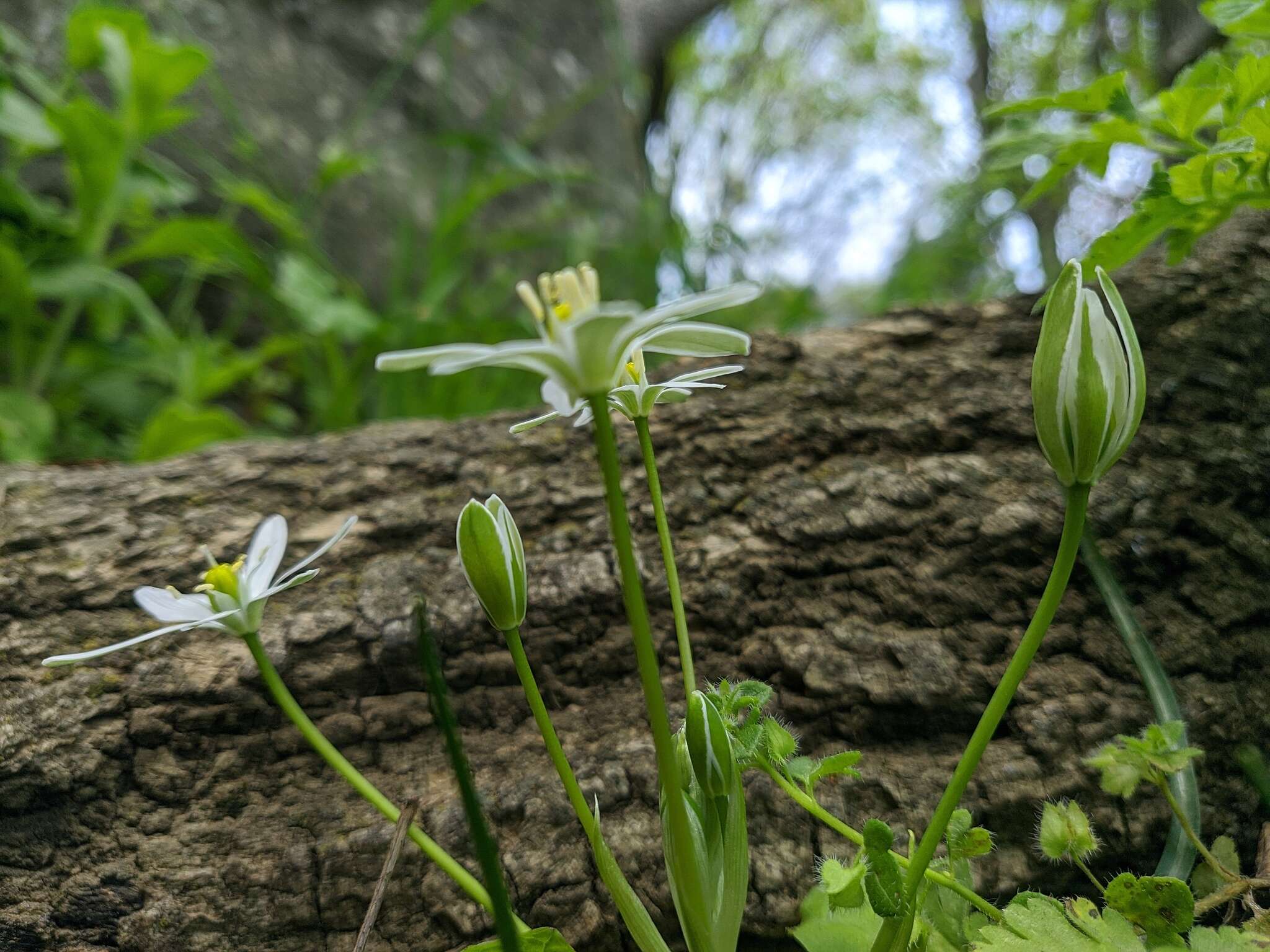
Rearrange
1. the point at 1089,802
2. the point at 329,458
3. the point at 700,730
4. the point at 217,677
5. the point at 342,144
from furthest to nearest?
the point at 342,144 → the point at 329,458 → the point at 217,677 → the point at 1089,802 → the point at 700,730

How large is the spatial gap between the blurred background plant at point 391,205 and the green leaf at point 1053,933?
2.08ft

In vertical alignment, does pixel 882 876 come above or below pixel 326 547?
below

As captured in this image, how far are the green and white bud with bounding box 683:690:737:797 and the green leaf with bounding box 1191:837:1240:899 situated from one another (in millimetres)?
446

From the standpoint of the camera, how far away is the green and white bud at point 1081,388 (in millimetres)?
525

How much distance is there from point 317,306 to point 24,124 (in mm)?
Result: 674

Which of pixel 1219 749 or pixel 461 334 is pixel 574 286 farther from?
pixel 461 334

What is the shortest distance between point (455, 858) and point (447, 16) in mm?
2273

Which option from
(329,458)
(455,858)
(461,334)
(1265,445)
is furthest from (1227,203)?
(461,334)

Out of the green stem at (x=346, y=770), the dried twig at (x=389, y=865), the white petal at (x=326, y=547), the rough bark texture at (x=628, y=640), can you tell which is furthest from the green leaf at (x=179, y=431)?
the dried twig at (x=389, y=865)

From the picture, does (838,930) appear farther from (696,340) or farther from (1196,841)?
(696,340)

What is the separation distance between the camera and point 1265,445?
0.91 metres

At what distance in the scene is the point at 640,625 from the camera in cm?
49

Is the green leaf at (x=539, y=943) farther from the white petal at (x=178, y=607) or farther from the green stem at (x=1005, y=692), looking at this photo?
the white petal at (x=178, y=607)

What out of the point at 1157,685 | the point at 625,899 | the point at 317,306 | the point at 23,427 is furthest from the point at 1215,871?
the point at 23,427
